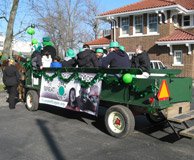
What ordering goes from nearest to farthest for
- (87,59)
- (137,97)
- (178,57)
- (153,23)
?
(137,97) → (87,59) → (178,57) → (153,23)

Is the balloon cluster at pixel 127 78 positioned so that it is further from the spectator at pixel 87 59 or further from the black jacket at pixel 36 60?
the black jacket at pixel 36 60

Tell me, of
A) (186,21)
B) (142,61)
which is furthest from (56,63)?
(186,21)

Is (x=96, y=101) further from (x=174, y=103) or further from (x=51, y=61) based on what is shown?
(x=51, y=61)

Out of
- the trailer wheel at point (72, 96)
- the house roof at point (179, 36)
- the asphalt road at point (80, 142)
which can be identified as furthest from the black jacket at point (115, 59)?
the house roof at point (179, 36)

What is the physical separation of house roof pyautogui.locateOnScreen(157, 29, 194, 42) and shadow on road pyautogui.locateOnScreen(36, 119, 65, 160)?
15.0 m

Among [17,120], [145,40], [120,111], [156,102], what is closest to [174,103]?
[156,102]

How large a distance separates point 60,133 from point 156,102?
245 cm

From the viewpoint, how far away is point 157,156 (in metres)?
4.39

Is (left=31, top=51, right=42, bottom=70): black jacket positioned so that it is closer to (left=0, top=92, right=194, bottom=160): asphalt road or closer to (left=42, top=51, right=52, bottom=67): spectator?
(left=42, top=51, right=52, bottom=67): spectator

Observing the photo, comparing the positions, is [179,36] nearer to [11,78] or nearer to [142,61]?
[142,61]

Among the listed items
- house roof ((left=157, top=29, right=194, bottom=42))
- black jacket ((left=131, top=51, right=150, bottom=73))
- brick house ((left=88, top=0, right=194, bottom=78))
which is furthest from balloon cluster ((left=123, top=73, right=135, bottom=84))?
house roof ((left=157, top=29, right=194, bottom=42))

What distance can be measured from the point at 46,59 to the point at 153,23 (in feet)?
49.0

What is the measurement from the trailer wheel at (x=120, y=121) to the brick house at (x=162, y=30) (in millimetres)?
14983

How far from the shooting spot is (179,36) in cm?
1936
